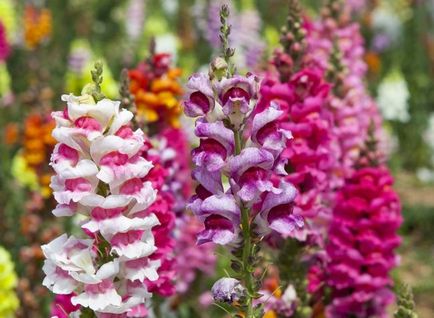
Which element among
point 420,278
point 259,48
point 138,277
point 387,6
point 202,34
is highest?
point 387,6

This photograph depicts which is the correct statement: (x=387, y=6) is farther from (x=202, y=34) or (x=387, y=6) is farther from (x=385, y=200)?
(x=385, y=200)

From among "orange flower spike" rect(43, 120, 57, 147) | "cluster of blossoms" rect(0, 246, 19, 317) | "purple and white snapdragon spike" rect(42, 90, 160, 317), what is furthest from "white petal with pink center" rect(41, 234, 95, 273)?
"orange flower spike" rect(43, 120, 57, 147)

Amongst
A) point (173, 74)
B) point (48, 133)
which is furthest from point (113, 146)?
point (48, 133)

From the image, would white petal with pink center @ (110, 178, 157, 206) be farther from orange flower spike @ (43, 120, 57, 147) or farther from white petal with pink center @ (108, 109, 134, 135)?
orange flower spike @ (43, 120, 57, 147)

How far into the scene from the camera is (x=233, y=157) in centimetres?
290

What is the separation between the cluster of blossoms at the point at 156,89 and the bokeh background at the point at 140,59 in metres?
1.49

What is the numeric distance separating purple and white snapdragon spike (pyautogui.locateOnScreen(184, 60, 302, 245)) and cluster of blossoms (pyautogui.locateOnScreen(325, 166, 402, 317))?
4.06 ft

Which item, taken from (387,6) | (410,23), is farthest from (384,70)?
(387,6)

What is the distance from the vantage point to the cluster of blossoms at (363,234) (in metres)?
4.20

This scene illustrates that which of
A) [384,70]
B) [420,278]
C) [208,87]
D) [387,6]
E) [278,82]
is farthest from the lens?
[387,6]

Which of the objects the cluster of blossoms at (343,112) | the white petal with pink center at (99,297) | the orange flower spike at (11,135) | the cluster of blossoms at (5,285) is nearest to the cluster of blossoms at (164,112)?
the cluster of blossoms at (343,112)

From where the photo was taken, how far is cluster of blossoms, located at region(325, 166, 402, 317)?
13.8 feet

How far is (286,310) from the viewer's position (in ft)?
13.9

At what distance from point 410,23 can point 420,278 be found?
16.5ft
